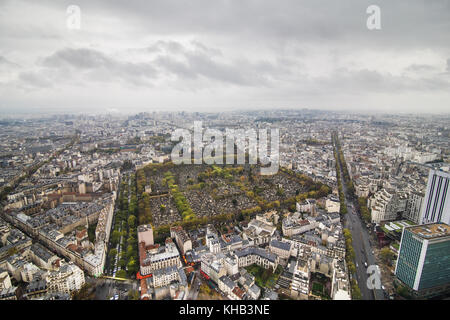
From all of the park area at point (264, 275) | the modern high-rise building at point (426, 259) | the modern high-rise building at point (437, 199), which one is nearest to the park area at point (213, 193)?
the park area at point (264, 275)

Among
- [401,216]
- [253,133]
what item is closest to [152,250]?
[401,216]

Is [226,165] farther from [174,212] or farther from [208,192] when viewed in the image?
[174,212]

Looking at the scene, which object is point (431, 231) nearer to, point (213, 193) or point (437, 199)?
point (437, 199)

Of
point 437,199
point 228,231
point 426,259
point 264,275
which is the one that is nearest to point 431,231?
point 426,259

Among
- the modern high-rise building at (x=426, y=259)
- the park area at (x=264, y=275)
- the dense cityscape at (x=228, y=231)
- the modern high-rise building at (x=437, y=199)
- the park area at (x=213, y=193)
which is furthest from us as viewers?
the park area at (x=213, y=193)

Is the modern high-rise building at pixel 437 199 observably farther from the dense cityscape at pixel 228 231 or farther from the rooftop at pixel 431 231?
the rooftop at pixel 431 231
